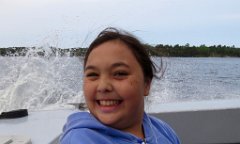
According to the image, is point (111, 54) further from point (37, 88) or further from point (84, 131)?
point (37, 88)

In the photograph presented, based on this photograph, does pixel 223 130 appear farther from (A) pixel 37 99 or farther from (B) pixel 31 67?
(B) pixel 31 67

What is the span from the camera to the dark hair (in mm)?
1044

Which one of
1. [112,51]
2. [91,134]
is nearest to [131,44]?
[112,51]

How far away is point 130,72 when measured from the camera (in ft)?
3.35

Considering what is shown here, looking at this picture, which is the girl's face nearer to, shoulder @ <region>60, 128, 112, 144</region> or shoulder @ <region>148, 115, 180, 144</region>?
shoulder @ <region>60, 128, 112, 144</region>

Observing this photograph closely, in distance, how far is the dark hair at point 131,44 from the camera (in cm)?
104

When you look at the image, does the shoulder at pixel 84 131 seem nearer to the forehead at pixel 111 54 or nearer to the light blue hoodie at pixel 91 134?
the light blue hoodie at pixel 91 134

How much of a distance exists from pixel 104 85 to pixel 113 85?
21 mm

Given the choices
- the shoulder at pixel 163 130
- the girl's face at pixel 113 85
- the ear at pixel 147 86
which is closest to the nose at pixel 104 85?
the girl's face at pixel 113 85

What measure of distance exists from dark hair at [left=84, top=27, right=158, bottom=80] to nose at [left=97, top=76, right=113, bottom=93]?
93 mm

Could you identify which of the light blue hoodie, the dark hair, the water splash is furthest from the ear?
the water splash

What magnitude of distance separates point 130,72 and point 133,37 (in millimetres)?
114

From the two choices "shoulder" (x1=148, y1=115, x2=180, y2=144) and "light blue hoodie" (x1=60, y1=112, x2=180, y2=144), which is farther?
"shoulder" (x1=148, y1=115, x2=180, y2=144)

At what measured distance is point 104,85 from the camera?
0.98 metres
